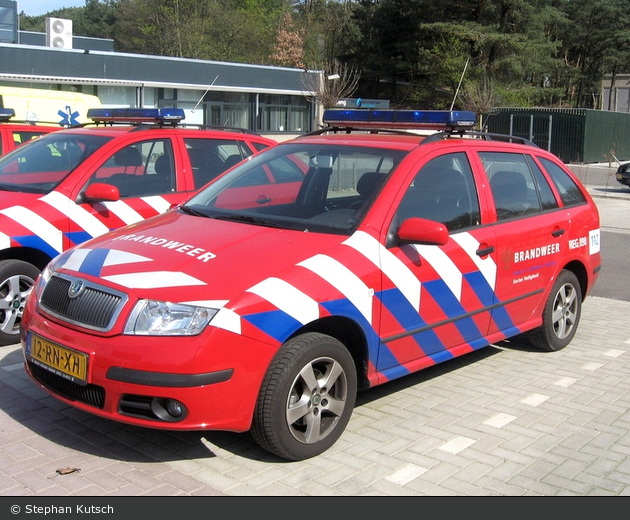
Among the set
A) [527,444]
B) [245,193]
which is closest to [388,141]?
[245,193]

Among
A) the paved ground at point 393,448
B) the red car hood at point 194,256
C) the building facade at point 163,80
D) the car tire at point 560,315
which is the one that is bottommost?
the paved ground at point 393,448

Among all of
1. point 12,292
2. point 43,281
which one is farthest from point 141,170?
point 43,281

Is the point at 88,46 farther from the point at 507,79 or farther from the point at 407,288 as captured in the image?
the point at 407,288

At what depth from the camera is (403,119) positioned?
557cm

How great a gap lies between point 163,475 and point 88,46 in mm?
45677

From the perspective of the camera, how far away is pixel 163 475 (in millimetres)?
3932

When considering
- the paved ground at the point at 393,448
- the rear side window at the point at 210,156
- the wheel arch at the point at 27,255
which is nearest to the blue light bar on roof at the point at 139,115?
the rear side window at the point at 210,156

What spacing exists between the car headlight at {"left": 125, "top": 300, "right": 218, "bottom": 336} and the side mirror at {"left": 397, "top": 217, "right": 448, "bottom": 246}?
1345 millimetres

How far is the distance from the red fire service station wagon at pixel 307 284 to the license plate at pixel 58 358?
0.01m

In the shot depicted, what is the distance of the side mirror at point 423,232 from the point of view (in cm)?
445

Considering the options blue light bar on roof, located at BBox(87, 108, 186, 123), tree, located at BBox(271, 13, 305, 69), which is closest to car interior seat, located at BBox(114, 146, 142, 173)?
blue light bar on roof, located at BBox(87, 108, 186, 123)

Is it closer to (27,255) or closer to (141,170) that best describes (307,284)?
(27,255)

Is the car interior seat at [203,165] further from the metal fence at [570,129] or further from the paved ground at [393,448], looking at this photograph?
the metal fence at [570,129]

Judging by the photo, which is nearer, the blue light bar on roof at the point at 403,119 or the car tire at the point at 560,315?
the blue light bar on roof at the point at 403,119
